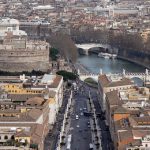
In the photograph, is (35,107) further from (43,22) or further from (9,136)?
(43,22)

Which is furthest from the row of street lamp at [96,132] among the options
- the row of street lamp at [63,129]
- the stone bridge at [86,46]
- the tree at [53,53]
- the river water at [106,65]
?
the stone bridge at [86,46]

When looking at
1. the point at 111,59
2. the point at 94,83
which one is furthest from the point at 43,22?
the point at 94,83

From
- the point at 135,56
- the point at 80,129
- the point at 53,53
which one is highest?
the point at 80,129

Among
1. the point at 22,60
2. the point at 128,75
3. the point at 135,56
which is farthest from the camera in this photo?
the point at 135,56

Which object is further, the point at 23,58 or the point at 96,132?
the point at 23,58

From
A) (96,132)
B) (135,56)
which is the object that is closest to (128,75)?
(135,56)

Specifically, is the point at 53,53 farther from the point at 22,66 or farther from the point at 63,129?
the point at 63,129

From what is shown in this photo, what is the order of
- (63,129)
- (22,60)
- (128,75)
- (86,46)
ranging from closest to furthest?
1. (63,129)
2. (128,75)
3. (22,60)
4. (86,46)
